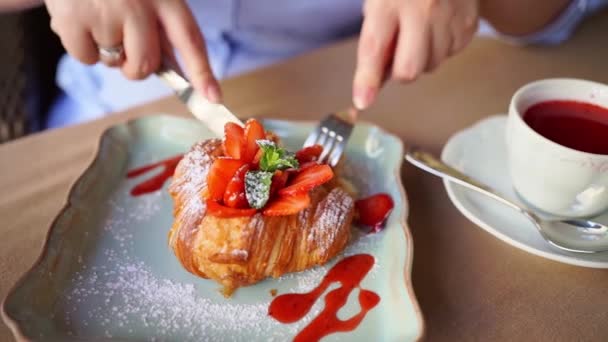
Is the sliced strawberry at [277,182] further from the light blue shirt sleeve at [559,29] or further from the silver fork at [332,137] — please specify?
the light blue shirt sleeve at [559,29]

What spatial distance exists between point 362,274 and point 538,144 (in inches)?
13.3

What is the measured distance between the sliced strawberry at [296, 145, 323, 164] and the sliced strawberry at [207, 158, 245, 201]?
13 centimetres

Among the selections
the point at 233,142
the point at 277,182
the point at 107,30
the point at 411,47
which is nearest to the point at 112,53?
the point at 107,30

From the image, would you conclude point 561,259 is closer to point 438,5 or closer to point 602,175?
point 602,175

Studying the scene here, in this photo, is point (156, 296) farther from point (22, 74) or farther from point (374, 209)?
point (22, 74)

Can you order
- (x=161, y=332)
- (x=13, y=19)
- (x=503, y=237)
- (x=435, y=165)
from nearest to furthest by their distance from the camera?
1. (x=161, y=332)
2. (x=503, y=237)
3. (x=435, y=165)
4. (x=13, y=19)

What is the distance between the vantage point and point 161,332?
0.72 meters

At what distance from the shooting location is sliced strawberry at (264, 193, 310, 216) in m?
0.79

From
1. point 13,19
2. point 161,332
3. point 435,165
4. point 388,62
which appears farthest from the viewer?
point 13,19

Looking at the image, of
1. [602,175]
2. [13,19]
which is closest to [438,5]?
[602,175]

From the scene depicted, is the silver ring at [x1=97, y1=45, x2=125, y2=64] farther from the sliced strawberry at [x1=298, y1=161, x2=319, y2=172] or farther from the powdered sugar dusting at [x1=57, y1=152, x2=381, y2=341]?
the sliced strawberry at [x1=298, y1=161, x2=319, y2=172]

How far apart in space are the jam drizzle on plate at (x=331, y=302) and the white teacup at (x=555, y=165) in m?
0.30

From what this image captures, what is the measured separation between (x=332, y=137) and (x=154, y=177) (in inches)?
13.8

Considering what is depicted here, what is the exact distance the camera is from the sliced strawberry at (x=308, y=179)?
2.68ft
